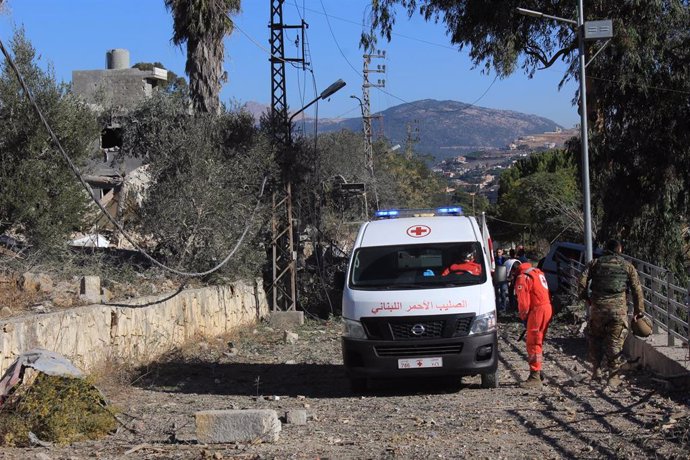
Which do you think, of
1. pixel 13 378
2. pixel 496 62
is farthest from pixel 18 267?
pixel 496 62

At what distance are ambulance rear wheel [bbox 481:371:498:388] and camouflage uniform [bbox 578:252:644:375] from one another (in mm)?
1387

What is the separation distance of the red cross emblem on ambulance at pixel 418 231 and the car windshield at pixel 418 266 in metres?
0.21

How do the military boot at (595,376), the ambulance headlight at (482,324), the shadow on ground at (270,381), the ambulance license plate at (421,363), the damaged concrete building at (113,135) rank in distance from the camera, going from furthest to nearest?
the damaged concrete building at (113,135), the shadow on ground at (270,381), the military boot at (595,376), the ambulance headlight at (482,324), the ambulance license plate at (421,363)

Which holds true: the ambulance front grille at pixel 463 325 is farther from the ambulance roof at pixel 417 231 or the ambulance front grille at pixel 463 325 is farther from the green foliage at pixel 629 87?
the green foliage at pixel 629 87

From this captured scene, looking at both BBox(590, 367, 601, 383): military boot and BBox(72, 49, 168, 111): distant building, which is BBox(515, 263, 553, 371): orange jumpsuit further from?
BBox(72, 49, 168, 111): distant building

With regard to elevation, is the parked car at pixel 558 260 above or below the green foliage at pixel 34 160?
below

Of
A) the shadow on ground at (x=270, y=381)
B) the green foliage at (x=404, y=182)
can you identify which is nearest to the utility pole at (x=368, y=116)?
the green foliage at (x=404, y=182)

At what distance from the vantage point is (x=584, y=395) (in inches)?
420

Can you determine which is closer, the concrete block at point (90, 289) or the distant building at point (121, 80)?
the concrete block at point (90, 289)

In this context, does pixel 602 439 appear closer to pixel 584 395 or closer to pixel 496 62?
pixel 584 395

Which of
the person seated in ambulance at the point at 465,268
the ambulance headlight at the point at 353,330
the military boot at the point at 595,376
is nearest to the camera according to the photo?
the ambulance headlight at the point at 353,330

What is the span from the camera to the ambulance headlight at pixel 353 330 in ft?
37.8

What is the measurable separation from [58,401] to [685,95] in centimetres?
1983

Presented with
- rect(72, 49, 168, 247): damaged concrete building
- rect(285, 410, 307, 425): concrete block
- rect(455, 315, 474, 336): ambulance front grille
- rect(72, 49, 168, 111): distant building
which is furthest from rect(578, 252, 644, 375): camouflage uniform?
rect(72, 49, 168, 111): distant building
